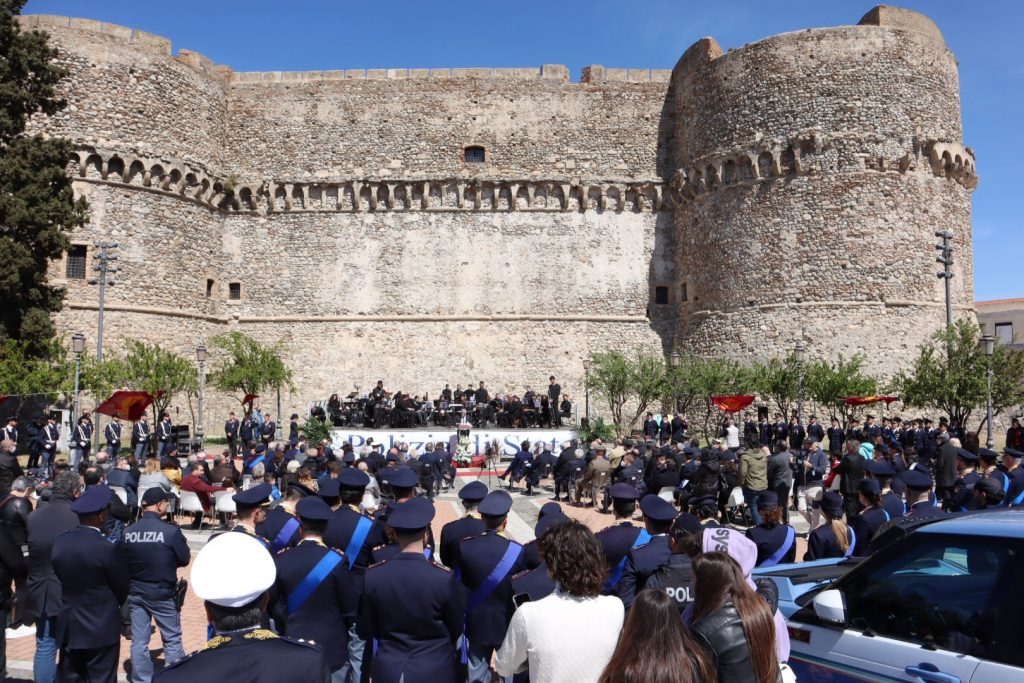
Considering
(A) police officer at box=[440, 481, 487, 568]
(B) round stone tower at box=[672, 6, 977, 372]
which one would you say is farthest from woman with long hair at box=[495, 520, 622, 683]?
(B) round stone tower at box=[672, 6, 977, 372]

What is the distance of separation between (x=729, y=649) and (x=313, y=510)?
2473 millimetres

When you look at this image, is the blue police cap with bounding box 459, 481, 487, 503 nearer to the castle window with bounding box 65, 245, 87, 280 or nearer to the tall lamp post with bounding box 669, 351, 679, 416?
the tall lamp post with bounding box 669, 351, 679, 416

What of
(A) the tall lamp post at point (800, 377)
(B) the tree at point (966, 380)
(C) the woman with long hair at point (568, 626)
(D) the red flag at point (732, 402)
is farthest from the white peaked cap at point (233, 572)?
(D) the red flag at point (732, 402)

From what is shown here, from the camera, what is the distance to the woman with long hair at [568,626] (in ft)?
9.63

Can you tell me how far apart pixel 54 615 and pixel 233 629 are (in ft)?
13.4

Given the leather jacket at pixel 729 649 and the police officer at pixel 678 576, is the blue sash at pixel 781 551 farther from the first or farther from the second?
the leather jacket at pixel 729 649

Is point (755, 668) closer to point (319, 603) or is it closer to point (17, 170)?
point (319, 603)

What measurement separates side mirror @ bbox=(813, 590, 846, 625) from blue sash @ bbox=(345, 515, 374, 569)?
2.85 meters

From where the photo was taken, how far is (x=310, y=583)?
411 centimetres

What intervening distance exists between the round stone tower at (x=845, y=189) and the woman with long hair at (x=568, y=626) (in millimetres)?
22837

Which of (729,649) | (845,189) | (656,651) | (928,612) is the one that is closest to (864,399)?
(845,189)

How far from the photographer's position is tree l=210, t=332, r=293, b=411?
2486 cm

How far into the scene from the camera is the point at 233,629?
7.69ft

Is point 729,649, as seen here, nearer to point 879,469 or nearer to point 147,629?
point 147,629
